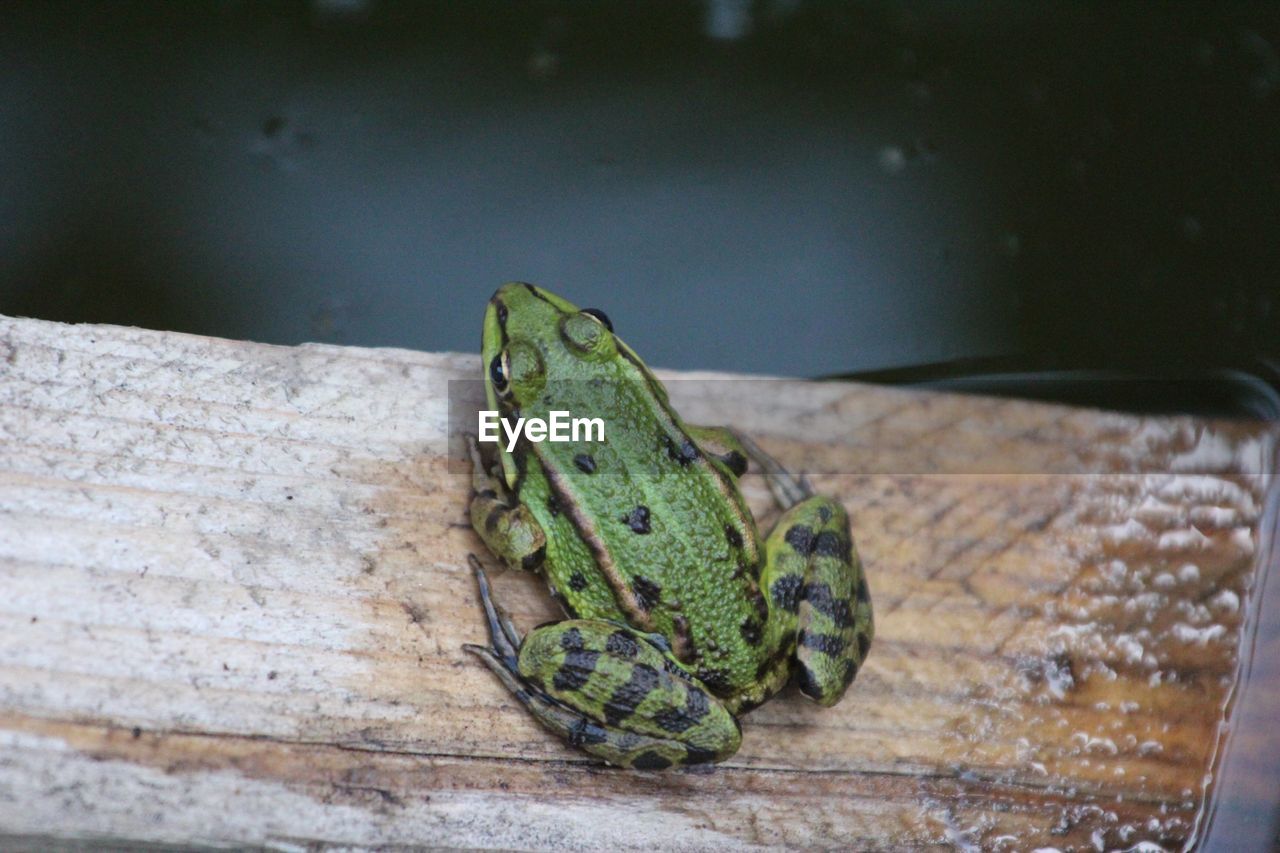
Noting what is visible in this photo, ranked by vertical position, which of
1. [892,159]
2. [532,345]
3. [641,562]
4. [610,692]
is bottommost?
[610,692]

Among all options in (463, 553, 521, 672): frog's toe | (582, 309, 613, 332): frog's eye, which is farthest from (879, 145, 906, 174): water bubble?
(463, 553, 521, 672): frog's toe

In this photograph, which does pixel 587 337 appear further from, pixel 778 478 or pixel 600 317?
pixel 778 478

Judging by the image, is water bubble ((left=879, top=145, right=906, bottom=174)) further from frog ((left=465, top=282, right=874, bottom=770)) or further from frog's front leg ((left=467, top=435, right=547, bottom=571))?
frog's front leg ((left=467, top=435, right=547, bottom=571))

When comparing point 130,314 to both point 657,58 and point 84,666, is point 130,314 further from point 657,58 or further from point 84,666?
point 657,58

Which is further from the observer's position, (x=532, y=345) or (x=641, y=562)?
(x=532, y=345)

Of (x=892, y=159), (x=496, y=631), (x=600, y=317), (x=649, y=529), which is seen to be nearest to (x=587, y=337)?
(x=600, y=317)

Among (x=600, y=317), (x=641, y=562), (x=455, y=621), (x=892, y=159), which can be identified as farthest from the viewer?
(x=892, y=159)

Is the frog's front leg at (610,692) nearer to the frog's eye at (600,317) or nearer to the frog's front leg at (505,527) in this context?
the frog's front leg at (505,527)

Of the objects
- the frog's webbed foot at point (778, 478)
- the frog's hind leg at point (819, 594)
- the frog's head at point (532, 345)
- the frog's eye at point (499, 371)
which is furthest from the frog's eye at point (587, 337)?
the frog's hind leg at point (819, 594)
